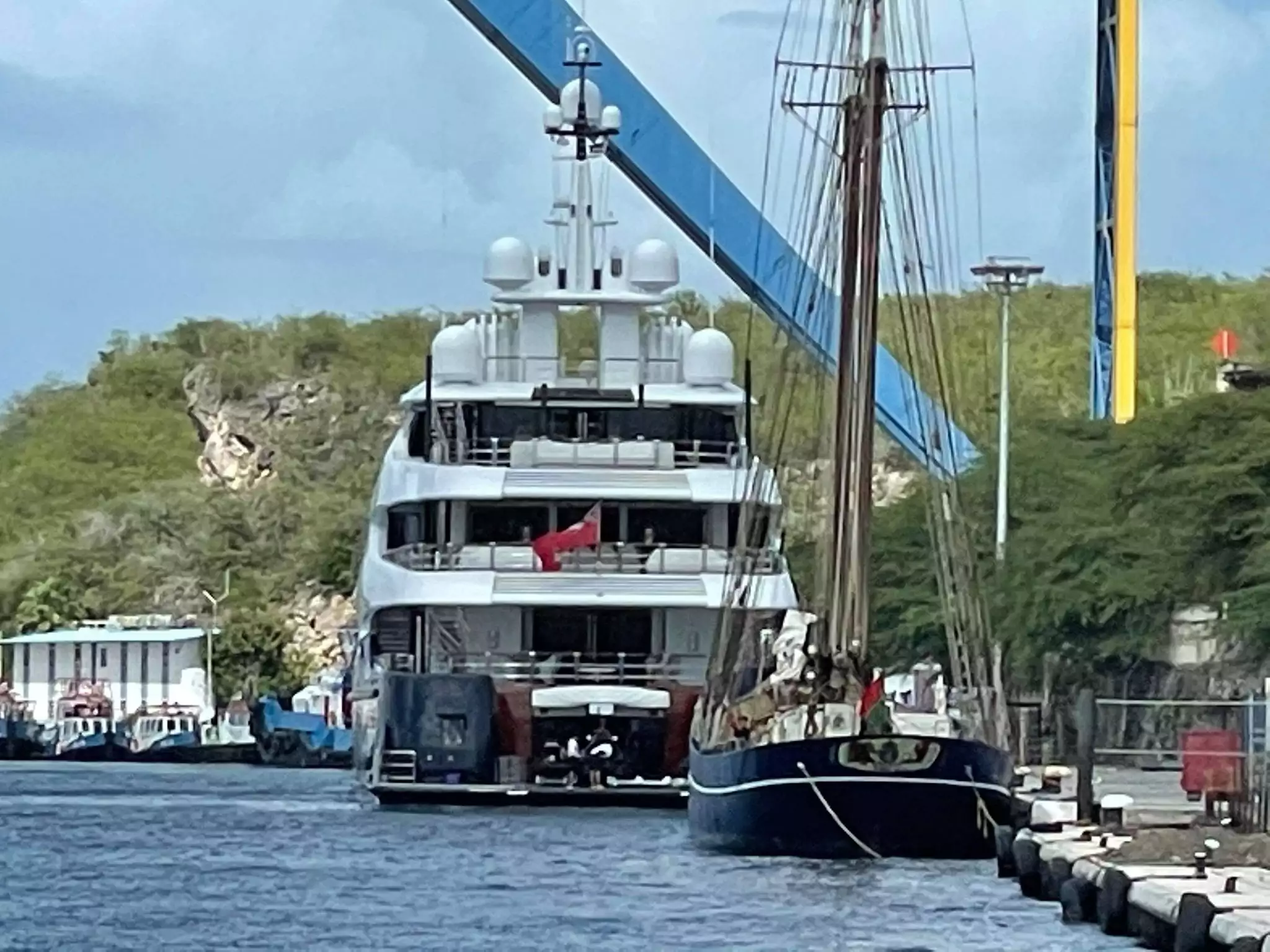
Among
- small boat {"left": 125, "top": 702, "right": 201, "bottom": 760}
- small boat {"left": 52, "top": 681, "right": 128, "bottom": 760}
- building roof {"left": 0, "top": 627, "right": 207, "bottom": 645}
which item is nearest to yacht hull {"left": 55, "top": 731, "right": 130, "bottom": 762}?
small boat {"left": 52, "top": 681, "right": 128, "bottom": 760}

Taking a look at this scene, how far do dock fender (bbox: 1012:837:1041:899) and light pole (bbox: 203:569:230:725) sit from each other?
77157mm

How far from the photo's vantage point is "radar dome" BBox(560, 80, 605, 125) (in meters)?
69.1

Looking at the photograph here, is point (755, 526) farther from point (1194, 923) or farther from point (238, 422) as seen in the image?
point (238, 422)

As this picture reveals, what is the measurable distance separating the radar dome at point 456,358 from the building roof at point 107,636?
6185 cm

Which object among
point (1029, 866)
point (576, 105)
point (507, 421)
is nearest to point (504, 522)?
point (507, 421)

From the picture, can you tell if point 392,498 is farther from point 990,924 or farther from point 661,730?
point 990,924

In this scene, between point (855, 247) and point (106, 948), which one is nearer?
point (106, 948)

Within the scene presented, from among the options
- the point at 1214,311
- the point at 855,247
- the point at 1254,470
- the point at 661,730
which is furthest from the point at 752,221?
the point at 1214,311

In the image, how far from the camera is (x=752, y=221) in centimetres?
9012

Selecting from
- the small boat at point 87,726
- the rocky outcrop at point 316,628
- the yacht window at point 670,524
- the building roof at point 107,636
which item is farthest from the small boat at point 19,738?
the yacht window at point 670,524

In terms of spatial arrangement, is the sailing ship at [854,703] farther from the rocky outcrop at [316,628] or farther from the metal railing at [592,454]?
the rocky outcrop at [316,628]

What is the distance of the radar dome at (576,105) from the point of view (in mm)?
69062

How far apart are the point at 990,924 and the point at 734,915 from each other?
2840 mm

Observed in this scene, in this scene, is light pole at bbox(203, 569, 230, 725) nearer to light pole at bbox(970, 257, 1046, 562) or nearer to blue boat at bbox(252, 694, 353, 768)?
blue boat at bbox(252, 694, 353, 768)
